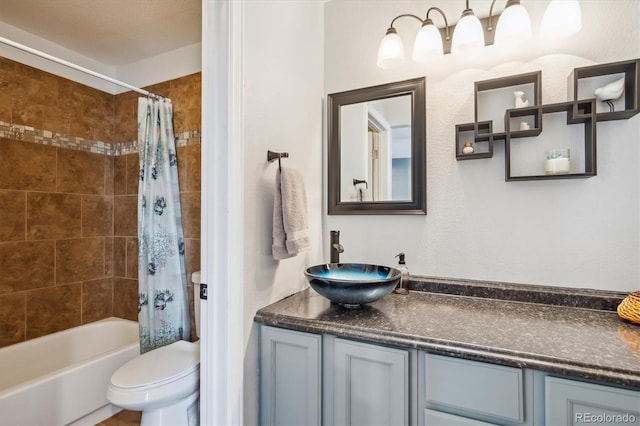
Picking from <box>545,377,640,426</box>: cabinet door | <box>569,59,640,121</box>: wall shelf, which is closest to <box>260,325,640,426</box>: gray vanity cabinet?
<box>545,377,640,426</box>: cabinet door

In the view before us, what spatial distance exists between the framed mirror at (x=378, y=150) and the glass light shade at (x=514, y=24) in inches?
14.9

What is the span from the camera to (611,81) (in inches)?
50.4

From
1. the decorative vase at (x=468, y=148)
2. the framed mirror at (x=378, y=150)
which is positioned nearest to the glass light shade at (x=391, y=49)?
the framed mirror at (x=378, y=150)

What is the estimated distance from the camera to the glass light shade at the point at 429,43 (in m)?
1.47

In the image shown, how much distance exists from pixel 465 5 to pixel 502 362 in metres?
1.58

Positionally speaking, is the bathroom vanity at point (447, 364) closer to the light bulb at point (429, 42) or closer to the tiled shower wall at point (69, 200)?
the light bulb at point (429, 42)

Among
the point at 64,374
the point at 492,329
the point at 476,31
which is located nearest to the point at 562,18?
the point at 476,31

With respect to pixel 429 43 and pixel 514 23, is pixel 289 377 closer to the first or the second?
pixel 429 43

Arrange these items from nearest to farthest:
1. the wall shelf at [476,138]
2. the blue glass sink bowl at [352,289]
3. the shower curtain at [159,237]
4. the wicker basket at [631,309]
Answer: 1. the wicker basket at [631,309]
2. the blue glass sink bowl at [352,289]
3. the wall shelf at [476,138]
4. the shower curtain at [159,237]

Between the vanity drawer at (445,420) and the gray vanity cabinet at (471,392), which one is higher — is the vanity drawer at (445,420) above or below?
below

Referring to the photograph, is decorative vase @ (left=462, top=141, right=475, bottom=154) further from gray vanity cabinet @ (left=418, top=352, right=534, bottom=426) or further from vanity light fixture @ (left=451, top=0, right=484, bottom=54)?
gray vanity cabinet @ (left=418, top=352, right=534, bottom=426)

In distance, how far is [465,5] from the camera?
4.95 ft

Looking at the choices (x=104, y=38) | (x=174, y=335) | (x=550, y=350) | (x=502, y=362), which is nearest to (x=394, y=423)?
(x=502, y=362)

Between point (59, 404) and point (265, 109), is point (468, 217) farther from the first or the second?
point (59, 404)
